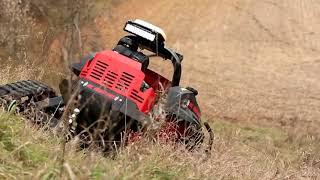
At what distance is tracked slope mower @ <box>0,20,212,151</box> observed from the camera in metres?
4.86

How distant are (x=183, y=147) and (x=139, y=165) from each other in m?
0.98

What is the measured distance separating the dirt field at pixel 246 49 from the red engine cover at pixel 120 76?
4835 millimetres

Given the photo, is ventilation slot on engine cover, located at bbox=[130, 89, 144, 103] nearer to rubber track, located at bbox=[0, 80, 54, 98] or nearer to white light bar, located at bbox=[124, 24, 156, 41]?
white light bar, located at bbox=[124, 24, 156, 41]

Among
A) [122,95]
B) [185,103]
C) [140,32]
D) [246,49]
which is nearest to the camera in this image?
[122,95]

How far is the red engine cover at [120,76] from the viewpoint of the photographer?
5195 mm

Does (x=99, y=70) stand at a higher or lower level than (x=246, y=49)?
higher

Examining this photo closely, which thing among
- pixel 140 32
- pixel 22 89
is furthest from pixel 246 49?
pixel 22 89

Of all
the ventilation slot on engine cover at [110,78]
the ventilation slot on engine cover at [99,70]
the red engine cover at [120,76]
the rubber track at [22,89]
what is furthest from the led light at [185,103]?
the rubber track at [22,89]

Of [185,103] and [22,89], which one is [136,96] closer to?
[185,103]

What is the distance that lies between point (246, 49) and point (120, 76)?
10.9 m

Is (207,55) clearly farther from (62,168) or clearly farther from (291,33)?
(62,168)

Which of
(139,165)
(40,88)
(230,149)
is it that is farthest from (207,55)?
(139,165)

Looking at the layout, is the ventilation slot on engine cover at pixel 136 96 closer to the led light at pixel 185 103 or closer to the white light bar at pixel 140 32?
the led light at pixel 185 103

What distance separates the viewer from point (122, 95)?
5.09 m
